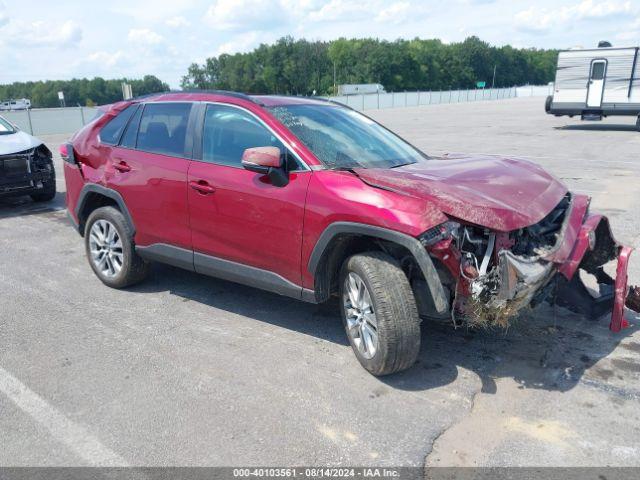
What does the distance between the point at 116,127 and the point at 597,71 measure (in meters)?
19.9

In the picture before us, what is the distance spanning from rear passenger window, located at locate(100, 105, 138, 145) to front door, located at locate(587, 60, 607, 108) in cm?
1944

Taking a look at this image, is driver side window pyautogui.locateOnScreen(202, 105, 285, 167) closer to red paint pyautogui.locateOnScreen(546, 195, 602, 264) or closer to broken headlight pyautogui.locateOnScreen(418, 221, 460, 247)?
broken headlight pyautogui.locateOnScreen(418, 221, 460, 247)

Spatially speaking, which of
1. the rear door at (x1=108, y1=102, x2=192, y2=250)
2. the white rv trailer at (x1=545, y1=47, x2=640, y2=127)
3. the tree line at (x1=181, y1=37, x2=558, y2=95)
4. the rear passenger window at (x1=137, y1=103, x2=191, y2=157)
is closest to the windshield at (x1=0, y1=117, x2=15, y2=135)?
the rear door at (x1=108, y1=102, x2=192, y2=250)

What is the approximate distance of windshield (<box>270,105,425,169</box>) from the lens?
13.1 feet

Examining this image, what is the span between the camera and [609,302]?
13.9 feet

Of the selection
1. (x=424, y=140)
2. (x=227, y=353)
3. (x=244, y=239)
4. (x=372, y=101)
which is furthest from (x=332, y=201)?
(x=372, y=101)

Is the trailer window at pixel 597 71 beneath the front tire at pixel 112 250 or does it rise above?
above

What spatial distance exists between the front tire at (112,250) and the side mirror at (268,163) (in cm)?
177

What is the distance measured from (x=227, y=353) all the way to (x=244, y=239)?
832mm

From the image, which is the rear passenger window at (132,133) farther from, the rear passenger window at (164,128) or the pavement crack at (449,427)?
the pavement crack at (449,427)

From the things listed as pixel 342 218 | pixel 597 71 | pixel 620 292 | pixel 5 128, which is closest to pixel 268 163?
pixel 342 218

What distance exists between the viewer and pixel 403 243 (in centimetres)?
322

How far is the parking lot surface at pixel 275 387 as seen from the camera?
114 inches

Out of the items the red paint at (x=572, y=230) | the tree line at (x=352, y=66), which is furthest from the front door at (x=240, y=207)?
the tree line at (x=352, y=66)
